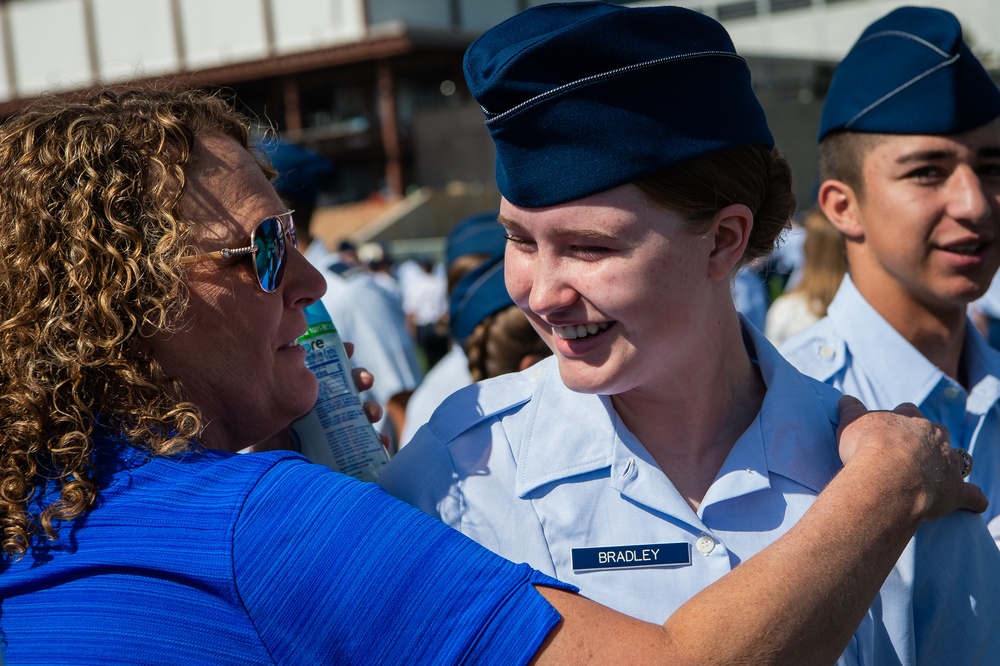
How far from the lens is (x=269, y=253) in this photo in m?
1.89

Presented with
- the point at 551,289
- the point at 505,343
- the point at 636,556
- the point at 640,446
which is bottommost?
the point at 505,343

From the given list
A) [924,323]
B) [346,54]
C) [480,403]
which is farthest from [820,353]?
[346,54]

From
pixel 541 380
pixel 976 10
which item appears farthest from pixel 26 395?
pixel 976 10

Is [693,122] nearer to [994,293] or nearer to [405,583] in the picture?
[405,583]

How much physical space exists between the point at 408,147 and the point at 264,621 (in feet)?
120

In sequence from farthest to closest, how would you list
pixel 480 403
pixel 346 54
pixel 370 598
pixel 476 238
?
1. pixel 346 54
2. pixel 476 238
3. pixel 480 403
4. pixel 370 598

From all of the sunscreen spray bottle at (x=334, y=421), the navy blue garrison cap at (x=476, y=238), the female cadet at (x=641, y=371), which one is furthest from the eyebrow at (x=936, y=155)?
the navy blue garrison cap at (x=476, y=238)

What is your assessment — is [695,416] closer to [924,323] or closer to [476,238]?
[924,323]

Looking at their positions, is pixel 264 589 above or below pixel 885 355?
above

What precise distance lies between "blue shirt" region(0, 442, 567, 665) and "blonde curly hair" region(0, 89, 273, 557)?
0.34 ft

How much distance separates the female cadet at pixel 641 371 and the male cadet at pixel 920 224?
898 mm

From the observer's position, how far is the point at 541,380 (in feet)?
6.76

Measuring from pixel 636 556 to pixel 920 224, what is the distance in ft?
5.00

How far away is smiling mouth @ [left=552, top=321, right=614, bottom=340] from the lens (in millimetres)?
1780
